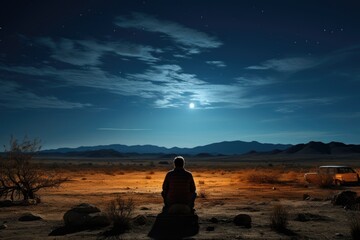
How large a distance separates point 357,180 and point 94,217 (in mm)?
22856

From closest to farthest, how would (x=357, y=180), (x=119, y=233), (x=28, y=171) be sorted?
1. (x=119, y=233)
2. (x=28, y=171)
3. (x=357, y=180)

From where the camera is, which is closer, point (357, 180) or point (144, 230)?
point (144, 230)

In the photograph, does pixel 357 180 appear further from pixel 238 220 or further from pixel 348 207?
pixel 238 220

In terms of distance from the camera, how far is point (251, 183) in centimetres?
3312

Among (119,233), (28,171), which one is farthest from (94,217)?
(28,171)

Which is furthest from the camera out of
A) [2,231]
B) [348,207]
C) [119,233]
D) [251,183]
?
[251,183]

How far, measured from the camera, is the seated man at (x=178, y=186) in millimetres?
10938

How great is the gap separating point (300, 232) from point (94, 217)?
5.42m

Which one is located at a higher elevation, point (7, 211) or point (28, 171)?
point (28, 171)

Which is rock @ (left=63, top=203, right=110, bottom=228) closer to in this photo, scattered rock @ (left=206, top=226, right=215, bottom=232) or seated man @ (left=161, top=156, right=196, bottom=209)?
seated man @ (left=161, top=156, right=196, bottom=209)

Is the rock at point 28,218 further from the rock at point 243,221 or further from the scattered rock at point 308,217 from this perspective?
the scattered rock at point 308,217

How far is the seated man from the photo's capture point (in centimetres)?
1094

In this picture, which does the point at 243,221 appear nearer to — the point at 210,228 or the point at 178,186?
the point at 210,228

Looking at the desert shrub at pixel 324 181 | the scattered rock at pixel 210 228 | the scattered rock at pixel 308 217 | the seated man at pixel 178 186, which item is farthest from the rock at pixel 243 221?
the desert shrub at pixel 324 181
